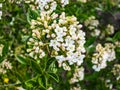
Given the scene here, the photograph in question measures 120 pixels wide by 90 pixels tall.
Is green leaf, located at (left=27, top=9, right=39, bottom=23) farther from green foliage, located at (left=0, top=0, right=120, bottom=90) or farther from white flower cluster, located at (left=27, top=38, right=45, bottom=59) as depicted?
white flower cluster, located at (left=27, top=38, right=45, bottom=59)

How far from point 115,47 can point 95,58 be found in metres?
0.66

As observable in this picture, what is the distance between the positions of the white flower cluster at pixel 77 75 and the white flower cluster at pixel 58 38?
898mm

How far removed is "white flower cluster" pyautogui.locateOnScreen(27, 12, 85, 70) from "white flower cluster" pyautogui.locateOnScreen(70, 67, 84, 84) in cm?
90

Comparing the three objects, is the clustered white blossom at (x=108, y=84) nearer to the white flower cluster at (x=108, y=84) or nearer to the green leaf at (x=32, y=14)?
the white flower cluster at (x=108, y=84)

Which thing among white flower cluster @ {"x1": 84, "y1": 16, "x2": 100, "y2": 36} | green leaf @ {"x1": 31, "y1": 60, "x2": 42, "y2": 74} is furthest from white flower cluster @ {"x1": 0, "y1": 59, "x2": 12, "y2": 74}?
white flower cluster @ {"x1": 84, "y1": 16, "x2": 100, "y2": 36}

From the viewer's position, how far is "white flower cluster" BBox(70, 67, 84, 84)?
11.6 ft

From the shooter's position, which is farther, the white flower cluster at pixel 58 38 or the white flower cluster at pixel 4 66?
the white flower cluster at pixel 4 66

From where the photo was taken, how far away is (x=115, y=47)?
3.88 m

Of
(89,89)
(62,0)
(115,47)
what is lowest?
(89,89)

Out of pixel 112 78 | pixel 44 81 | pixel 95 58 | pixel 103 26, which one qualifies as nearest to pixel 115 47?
pixel 112 78

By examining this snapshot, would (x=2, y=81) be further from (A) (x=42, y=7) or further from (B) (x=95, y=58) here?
(A) (x=42, y=7)

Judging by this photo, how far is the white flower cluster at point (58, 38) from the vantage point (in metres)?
2.49

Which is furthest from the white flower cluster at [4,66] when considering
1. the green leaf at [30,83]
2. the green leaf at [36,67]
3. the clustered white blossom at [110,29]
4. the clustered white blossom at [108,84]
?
the clustered white blossom at [110,29]

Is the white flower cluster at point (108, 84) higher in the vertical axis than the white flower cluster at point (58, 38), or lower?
lower
